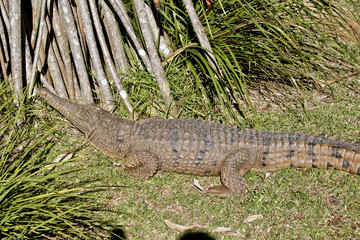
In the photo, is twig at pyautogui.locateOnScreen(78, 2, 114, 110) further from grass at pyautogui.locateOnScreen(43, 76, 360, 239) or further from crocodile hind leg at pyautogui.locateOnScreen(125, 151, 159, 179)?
crocodile hind leg at pyautogui.locateOnScreen(125, 151, 159, 179)

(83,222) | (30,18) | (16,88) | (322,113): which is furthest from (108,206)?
(322,113)

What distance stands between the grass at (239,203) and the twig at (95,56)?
659mm

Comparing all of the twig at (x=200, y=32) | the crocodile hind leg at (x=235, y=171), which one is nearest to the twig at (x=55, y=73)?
the twig at (x=200, y=32)

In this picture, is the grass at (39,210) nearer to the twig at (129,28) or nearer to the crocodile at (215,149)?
the crocodile at (215,149)

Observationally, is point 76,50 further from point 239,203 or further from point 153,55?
point 239,203

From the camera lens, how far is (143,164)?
156 inches

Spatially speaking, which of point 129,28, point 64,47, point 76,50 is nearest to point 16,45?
point 64,47

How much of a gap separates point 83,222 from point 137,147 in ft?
3.76

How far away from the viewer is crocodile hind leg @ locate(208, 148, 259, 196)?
3.74 meters

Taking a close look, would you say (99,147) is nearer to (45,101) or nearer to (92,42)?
(45,101)

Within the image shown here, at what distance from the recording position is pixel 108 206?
3529 mm

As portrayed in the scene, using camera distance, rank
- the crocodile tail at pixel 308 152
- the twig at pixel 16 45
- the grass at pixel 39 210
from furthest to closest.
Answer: the twig at pixel 16 45, the crocodile tail at pixel 308 152, the grass at pixel 39 210

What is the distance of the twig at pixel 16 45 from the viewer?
12.6 ft

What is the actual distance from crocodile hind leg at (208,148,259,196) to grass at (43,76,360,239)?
9 cm
